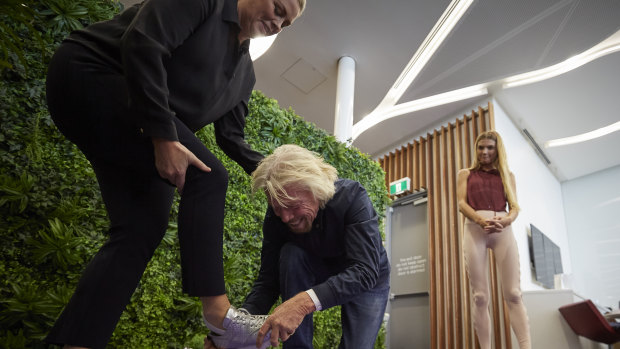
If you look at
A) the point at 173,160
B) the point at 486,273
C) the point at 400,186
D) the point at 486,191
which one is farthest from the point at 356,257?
the point at 400,186

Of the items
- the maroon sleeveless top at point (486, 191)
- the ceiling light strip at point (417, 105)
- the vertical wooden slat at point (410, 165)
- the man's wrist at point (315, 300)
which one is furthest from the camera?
the vertical wooden slat at point (410, 165)

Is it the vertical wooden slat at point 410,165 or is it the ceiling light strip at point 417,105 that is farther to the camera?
the vertical wooden slat at point 410,165

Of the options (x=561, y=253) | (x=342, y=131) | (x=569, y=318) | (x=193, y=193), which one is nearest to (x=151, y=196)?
(x=193, y=193)

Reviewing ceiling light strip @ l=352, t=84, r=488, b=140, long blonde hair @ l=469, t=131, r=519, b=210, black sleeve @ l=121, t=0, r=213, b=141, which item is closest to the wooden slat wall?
ceiling light strip @ l=352, t=84, r=488, b=140

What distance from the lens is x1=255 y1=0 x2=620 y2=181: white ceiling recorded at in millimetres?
4926

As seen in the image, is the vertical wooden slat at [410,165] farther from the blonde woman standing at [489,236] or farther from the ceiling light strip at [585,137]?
the blonde woman standing at [489,236]

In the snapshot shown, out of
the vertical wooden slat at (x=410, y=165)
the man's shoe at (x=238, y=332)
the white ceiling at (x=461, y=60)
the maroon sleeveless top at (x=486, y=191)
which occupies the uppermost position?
the white ceiling at (x=461, y=60)

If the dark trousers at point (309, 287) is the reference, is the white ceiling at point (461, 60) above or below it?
above

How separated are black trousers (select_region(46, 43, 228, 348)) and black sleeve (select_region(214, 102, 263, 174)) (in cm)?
44

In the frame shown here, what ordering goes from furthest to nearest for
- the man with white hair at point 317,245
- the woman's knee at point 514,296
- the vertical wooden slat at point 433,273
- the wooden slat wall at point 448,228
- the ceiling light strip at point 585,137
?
the ceiling light strip at point 585,137 → the vertical wooden slat at point 433,273 → the wooden slat wall at point 448,228 → the woman's knee at point 514,296 → the man with white hair at point 317,245

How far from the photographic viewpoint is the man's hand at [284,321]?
3.74 feet

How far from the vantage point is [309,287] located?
60.6 inches

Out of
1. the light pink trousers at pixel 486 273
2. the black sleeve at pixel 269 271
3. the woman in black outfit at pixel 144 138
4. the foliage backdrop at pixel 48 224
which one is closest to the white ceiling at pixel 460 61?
the light pink trousers at pixel 486 273

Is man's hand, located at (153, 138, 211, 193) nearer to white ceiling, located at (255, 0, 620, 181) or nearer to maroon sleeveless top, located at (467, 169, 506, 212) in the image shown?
maroon sleeveless top, located at (467, 169, 506, 212)
